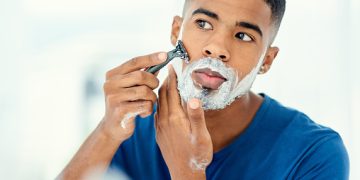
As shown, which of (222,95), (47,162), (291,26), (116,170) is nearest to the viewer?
(222,95)

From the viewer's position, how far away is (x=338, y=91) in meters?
1.42

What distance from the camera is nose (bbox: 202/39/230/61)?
0.89 metres

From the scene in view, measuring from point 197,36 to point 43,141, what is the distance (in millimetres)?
769

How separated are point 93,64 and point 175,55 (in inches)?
24.8

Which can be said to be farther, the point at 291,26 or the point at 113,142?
the point at 291,26

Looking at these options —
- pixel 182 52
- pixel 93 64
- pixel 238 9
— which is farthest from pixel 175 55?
pixel 93 64

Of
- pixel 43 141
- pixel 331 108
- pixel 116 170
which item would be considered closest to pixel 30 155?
pixel 43 141

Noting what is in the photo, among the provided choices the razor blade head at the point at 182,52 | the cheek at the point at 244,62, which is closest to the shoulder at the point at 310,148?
the cheek at the point at 244,62

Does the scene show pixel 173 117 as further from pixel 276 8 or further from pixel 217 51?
pixel 276 8

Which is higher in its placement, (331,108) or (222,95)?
(222,95)

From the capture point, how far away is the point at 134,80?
32.9 inches

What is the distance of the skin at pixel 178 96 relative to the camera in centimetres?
85

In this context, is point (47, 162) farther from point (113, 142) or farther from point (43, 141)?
point (113, 142)

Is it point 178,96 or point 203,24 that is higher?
point 203,24
